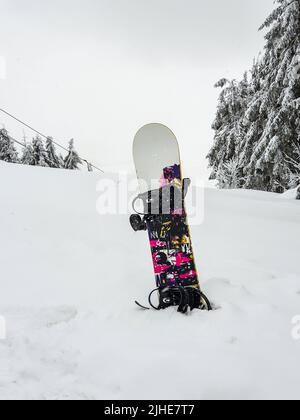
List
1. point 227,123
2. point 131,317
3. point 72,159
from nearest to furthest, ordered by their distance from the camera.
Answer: point 131,317 < point 227,123 < point 72,159

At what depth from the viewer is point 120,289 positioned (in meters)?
2.96

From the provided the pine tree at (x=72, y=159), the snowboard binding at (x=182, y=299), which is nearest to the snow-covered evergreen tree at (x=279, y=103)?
the snowboard binding at (x=182, y=299)

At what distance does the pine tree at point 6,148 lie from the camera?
26.5 meters

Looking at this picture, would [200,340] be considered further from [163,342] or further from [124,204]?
[124,204]

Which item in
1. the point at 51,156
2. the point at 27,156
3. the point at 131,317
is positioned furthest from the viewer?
the point at 27,156

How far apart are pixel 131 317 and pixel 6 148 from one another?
29373 mm

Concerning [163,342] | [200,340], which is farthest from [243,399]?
[163,342]

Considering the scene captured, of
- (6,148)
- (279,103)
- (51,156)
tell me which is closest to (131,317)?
(279,103)

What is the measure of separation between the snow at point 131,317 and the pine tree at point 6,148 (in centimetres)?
2544

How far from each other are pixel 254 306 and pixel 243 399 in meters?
0.91

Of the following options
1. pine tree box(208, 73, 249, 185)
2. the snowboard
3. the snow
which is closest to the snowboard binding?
the snowboard

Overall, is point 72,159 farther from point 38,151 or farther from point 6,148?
point 6,148

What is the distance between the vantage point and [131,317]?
7.93ft

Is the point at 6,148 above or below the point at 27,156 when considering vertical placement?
above
